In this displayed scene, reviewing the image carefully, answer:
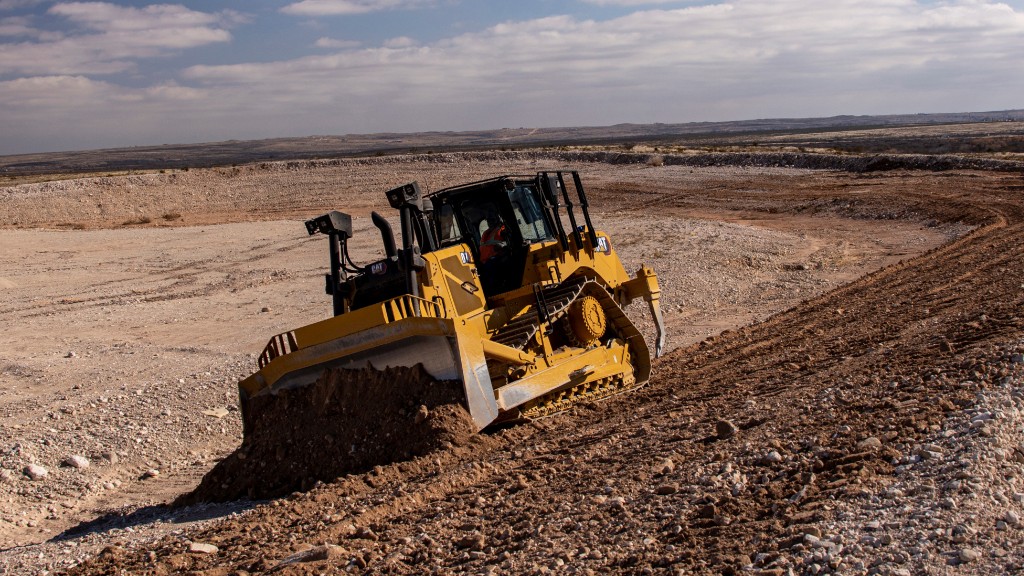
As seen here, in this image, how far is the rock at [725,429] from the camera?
723 cm

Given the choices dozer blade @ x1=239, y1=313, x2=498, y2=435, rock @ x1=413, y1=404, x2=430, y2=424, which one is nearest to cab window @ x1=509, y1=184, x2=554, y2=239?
dozer blade @ x1=239, y1=313, x2=498, y2=435

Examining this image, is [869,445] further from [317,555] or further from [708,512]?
[317,555]

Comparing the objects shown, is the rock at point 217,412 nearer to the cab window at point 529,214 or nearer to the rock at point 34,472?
the rock at point 34,472

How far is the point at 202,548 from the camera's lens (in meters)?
6.41

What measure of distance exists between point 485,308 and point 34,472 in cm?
515

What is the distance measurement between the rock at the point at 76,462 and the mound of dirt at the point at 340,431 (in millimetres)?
2593

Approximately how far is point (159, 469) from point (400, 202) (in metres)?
4.41

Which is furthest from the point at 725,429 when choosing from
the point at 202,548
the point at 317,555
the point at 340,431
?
the point at 202,548

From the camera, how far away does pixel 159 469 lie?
11102mm

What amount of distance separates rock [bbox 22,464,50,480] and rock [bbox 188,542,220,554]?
16.0 feet

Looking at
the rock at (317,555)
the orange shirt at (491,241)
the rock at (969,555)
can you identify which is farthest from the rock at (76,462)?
the rock at (969,555)

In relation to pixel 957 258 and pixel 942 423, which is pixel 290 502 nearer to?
pixel 942 423

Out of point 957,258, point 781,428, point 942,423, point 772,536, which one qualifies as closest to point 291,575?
point 772,536

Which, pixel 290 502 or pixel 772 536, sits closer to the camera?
pixel 772 536
